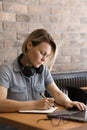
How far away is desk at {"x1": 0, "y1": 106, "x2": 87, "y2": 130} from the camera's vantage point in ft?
5.33

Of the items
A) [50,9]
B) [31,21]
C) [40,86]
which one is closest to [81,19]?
[50,9]

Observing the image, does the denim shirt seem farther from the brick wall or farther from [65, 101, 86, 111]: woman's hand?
the brick wall

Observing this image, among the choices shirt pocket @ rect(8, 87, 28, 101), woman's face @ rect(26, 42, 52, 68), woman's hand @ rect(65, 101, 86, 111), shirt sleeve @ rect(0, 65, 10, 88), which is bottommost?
woman's hand @ rect(65, 101, 86, 111)

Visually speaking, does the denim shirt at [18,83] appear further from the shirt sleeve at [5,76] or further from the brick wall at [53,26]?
the brick wall at [53,26]

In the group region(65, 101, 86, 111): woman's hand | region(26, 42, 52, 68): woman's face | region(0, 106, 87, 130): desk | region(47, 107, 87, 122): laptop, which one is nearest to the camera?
region(0, 106, 87, 130): desk

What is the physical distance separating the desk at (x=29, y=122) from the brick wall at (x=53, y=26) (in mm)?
1091

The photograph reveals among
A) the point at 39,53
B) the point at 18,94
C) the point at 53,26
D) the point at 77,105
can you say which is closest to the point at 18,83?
the point at 18,94

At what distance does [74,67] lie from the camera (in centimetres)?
361

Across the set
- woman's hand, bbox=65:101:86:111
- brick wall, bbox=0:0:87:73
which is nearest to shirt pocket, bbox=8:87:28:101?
woman's hand, bbox=65:101:86:111

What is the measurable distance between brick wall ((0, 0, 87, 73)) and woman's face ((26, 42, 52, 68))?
0.76m

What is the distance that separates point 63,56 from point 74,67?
0.24 meters

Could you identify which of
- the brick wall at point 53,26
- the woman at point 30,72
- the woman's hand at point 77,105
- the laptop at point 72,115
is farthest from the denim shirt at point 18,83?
the brick wall at point 53,26

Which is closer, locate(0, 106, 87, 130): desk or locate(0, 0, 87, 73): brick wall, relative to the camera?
locate(0, 106, 87, 130): desk

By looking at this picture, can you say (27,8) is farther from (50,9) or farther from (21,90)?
(21,90)
